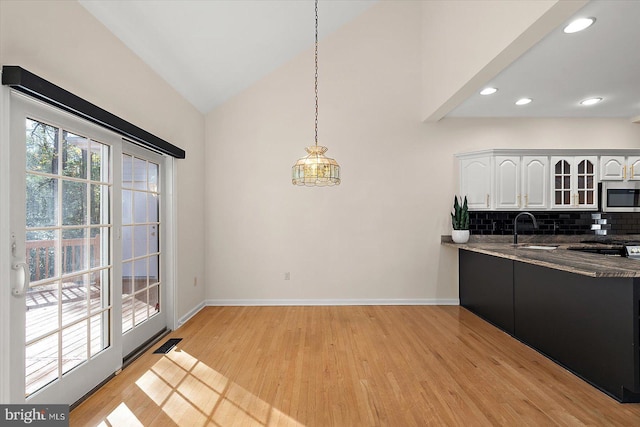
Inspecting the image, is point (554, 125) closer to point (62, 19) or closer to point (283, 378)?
point (283, 378)

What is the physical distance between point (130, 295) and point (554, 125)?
19.6ft

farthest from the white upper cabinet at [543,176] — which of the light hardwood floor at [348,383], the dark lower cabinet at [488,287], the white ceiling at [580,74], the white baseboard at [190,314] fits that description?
the white baseboard at [190,314]

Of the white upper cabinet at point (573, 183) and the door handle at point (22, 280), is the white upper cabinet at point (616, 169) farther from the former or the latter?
the door handle at point (22, 280)

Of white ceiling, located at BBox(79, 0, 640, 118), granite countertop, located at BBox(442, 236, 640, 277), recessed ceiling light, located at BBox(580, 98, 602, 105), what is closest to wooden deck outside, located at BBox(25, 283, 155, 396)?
white ceiling, located at BBox(79, 0, 640, 118)

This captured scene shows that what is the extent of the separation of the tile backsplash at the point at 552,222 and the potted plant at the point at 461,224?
0.38 m

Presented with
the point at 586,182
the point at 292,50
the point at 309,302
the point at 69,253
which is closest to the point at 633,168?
the point at 586,182

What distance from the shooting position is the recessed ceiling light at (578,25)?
2.63 m

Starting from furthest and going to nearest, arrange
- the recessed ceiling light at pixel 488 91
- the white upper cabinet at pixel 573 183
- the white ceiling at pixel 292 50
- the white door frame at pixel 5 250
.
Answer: the white upper cabinet at pixel 573 183
the recessed ceiling light at pixel 488 91
the white ceiling at pixel 292 50
the white door frame at pixel 5 250

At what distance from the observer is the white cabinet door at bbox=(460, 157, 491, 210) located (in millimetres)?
4723

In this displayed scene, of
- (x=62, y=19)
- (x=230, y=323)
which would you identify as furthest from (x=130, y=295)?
(x=62, y=19)

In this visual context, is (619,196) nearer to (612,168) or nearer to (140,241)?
(612,168)

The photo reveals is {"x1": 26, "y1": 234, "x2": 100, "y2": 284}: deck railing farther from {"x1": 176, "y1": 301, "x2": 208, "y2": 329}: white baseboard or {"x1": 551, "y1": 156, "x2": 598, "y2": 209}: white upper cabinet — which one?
{"x1": 551, "y1": 156, "x2": 598, "y2": 209}: white upper cabinet

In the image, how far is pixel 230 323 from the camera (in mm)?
4090

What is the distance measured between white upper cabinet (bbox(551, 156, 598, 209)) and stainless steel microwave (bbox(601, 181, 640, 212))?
0.46ft
